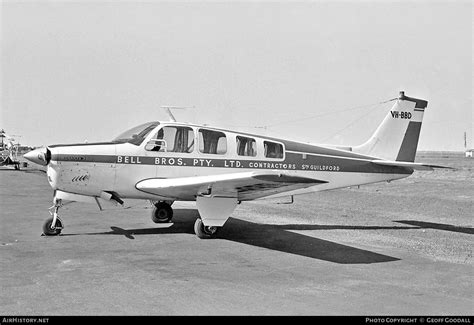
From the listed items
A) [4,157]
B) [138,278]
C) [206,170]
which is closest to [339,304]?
[138,278]

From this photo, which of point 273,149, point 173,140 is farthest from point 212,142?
point 273,149

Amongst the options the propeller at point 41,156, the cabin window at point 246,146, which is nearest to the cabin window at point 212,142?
the cabin window at point 246,146

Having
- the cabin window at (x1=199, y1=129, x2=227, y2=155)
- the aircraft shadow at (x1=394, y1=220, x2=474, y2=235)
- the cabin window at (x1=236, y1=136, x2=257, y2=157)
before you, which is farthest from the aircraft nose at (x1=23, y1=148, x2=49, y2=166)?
the aircraft shadow at (x1=394, y1=220, x2=474, y2=235)

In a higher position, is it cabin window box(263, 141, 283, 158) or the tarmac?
cabin window box(263, 141, 283, 158)

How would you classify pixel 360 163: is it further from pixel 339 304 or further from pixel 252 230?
pixel 339 304

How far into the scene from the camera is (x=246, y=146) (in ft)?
37.6

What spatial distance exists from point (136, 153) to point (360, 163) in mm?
6160

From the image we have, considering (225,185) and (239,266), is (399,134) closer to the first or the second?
(225,185)

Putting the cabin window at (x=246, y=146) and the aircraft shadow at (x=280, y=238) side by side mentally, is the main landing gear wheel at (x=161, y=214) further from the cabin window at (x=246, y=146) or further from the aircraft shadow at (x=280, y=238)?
the cabin window at (x=246, y=146)

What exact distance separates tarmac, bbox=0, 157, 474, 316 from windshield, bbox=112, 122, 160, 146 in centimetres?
209

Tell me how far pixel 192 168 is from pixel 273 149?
7.16 ft

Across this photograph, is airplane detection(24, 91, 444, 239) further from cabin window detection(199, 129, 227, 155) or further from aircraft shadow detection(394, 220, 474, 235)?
aircraft shadow detection(394, 220, 474, 235)

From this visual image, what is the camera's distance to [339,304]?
18.4ft

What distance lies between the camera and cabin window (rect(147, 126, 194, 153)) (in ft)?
35.0
